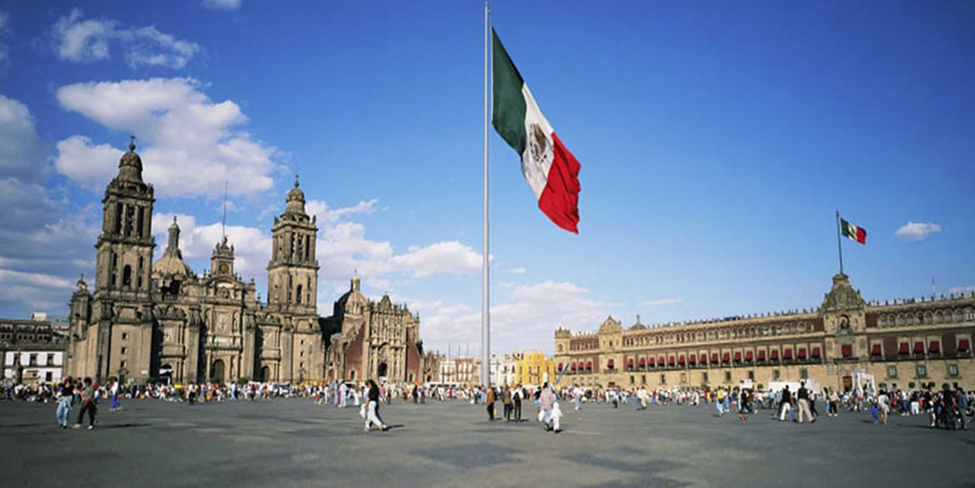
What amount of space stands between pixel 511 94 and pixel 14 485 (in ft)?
38.6

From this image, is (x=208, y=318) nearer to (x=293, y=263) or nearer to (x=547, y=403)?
(x=293, y=263)

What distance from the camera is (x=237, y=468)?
11.3 meters

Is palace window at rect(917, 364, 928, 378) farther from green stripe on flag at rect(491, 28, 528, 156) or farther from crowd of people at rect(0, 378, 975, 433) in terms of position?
green stripe on flag at rect(491, 28, 528, 156)

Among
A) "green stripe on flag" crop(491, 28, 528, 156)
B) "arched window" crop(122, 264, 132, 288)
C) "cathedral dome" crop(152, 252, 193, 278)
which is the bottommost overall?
"green stripe on flag" crop(491, 28, 528, 156)

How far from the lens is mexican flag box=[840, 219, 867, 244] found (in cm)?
6256

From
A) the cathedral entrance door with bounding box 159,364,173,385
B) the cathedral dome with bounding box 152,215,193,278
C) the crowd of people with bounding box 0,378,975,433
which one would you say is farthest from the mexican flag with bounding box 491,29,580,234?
the cathedral dome with bounding box 152,215,193,278

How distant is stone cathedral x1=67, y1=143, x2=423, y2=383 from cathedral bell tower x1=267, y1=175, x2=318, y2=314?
135mm

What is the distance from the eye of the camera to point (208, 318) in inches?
3243

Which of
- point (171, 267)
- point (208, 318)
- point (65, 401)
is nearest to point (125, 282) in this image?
point (208, 318)

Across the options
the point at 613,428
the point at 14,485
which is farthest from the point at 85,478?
the point at 613,428

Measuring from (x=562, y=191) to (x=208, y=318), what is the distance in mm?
74052

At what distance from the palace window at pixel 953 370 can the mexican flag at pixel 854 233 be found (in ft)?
60.4

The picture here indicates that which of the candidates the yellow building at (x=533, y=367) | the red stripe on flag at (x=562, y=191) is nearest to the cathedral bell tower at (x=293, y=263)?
the yellow building at (x=533, y=367)

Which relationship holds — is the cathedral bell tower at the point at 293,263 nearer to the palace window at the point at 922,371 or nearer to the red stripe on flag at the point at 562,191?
the palace window at the point at 922,371
